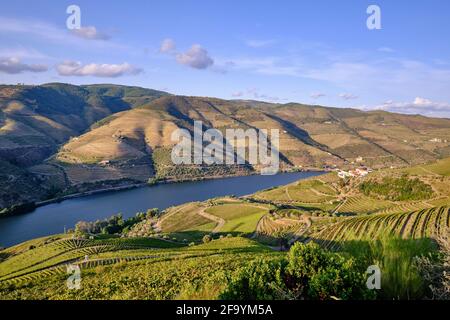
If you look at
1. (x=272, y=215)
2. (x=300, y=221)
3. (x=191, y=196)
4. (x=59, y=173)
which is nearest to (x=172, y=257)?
(x=300, y=221)

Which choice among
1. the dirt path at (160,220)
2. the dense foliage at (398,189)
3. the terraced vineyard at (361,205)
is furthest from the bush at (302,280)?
the dense foliage at (398,189)

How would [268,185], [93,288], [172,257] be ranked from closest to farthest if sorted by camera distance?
[93,288] → [172,257] → [268,185]

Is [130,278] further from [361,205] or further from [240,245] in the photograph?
[361,205]

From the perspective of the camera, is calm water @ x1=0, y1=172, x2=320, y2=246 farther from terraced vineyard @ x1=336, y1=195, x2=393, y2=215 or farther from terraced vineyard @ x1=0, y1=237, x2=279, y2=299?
terraced vineyard @ x1=0, y1=237, x2=279, y2=299

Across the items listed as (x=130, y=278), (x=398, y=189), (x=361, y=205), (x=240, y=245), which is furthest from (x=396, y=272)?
(x=398, y=189)

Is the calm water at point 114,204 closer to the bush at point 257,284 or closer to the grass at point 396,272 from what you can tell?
the bush at point 257,284

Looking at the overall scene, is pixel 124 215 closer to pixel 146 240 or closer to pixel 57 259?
pixel 146 240
